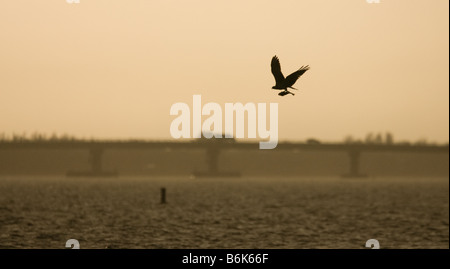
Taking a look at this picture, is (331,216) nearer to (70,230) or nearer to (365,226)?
(365,226)

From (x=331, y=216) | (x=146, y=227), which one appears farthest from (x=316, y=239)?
(x=331, y=216)

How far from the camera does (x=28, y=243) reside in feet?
193

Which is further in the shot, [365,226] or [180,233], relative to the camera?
[365,226]

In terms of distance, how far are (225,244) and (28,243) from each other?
14.6m
